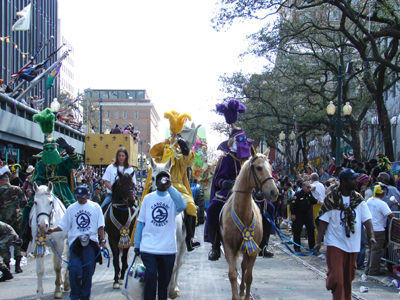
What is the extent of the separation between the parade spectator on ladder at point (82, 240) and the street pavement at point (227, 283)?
3.73 ft

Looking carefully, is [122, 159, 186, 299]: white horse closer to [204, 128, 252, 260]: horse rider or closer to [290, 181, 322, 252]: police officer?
[204, 128, 252, 260]: horse rider

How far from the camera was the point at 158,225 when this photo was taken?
242 inches

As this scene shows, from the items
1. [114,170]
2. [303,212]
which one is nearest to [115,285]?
[114,170]

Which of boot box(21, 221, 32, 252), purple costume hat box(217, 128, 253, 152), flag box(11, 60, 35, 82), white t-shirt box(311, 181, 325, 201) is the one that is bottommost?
boot box(21, 221, 32, 252)

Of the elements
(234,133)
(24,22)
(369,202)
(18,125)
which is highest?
(24,22)

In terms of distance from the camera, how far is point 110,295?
8125mm

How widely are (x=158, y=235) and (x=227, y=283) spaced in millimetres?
3471

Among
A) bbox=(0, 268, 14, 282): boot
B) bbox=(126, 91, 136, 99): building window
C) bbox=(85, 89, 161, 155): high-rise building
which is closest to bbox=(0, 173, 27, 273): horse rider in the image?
bbox=(0, 268, 14, 282): boot

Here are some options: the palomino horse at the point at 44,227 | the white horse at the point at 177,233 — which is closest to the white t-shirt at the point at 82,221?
the palomino horse at the point at 44,227

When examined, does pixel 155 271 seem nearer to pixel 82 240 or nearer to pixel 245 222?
pixel 82 240

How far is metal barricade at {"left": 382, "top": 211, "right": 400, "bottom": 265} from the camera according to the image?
10039 mm

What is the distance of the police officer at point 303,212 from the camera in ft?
47.6

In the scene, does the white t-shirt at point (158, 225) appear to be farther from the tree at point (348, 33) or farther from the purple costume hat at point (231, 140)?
the tree at point (348, 33)

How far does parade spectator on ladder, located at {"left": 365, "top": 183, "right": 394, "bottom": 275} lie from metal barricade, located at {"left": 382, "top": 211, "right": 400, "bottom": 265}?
15cm
